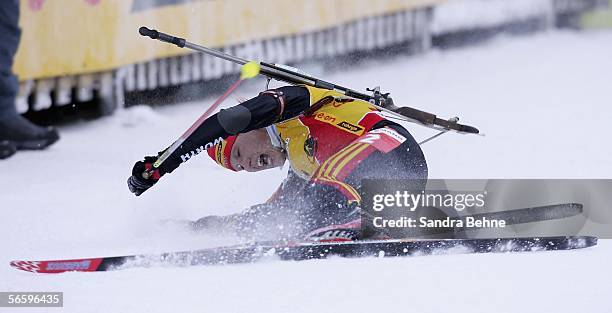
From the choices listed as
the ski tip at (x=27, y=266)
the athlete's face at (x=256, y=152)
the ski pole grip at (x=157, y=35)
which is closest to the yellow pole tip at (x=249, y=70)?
the ski pole grip at (x=157, y=35)

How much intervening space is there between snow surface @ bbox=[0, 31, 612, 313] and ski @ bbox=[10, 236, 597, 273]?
0.05 m

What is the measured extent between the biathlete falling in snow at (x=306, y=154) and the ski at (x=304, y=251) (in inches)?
7.7

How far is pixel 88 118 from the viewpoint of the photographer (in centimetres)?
759

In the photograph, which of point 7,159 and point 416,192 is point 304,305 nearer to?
point 416,192

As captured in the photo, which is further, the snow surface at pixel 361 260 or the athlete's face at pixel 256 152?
the athlete's face at pixel 256 152

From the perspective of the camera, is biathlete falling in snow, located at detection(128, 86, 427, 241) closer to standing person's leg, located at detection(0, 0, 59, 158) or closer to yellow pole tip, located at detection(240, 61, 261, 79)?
yellow pole tip, located at detection(240, 61, 261, 79)

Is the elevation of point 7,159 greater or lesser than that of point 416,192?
lesser

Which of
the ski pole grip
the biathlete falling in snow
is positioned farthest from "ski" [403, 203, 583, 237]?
the ski pole grip

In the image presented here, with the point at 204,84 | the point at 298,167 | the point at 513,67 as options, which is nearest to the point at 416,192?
the point at 298,167

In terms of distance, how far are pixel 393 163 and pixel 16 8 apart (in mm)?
3166

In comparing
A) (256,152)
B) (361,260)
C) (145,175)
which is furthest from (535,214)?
(145,175)

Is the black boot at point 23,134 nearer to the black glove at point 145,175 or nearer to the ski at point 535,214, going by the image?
the black glove at point 145,175

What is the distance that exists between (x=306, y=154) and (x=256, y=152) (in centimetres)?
28

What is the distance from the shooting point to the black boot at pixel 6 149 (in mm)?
6699
